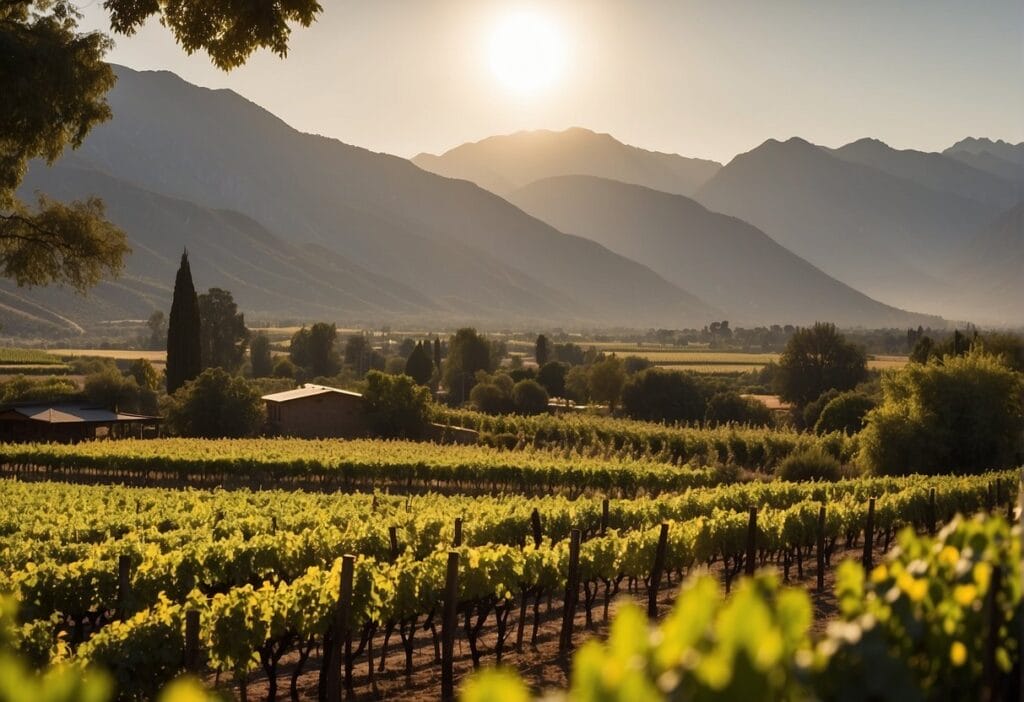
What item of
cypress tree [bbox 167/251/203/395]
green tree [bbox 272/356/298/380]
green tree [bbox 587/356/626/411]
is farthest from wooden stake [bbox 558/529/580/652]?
green tree [bbox 272/356/298/380]

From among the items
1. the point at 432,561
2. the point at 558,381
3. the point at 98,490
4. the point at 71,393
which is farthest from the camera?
the point at 558,381

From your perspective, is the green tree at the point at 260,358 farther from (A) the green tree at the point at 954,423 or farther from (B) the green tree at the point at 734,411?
(A) the green tree at the point at 954,423

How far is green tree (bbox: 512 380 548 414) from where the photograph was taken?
8688 cm

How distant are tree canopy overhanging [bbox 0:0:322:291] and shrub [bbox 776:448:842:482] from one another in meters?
30.7

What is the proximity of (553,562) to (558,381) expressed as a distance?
3368 inches

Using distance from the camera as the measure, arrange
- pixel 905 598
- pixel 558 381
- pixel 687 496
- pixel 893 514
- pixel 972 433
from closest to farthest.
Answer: pixel 905 598 < pixel 893 514 < pixel 687 496 < pixel 972 433 < pixel 558 381

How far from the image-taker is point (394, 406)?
67.4 meters

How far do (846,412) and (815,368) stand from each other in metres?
27.4

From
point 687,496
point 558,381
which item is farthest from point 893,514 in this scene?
point 558,381

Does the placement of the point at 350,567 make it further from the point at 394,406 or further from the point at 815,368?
the point at 815,368

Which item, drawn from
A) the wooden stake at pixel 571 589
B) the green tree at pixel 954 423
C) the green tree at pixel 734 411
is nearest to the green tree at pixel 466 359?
the green tree at pixel 734 411

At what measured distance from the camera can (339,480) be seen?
48.1m

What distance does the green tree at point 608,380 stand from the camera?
92.1m

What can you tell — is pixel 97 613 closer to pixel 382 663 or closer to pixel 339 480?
pixel 382 663
